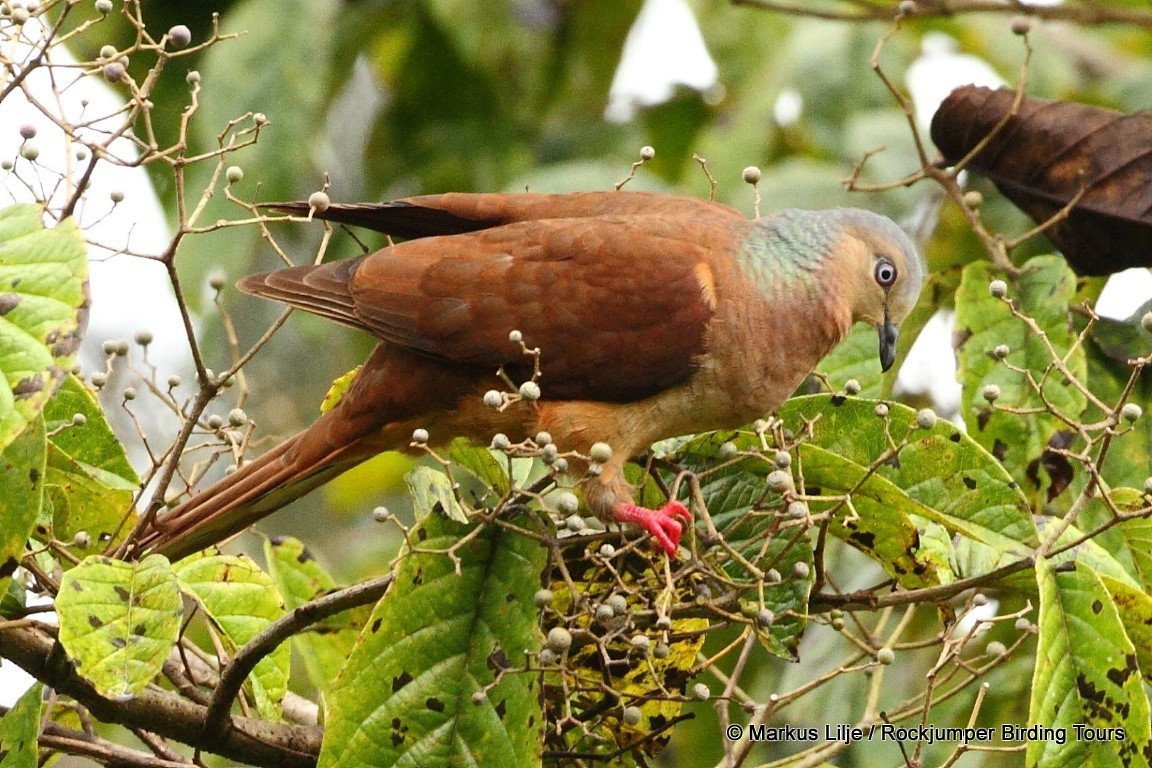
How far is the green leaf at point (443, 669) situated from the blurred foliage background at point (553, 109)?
163cm

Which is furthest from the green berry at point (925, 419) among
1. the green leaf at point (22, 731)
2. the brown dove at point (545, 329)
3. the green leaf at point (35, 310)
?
the green leaf at point (22, 731)

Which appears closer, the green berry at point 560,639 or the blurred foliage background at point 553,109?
the green berry at point 560,639

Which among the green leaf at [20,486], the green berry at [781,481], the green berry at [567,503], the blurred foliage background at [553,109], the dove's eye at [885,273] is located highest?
the blurred foliage background at [553,109]

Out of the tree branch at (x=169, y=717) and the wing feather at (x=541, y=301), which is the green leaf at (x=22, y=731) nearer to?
the tree branch at (x=169, y=717)

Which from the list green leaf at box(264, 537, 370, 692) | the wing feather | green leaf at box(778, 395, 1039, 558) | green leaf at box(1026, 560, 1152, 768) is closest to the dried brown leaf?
the wing feather

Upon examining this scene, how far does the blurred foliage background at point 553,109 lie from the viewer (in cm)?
429

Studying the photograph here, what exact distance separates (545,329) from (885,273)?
3.18 feet

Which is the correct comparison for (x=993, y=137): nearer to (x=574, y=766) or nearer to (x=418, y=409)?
(x=418, y=409)

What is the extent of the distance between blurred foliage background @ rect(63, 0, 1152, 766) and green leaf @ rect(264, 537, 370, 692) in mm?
1341

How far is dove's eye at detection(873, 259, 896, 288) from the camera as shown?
359 centimetres

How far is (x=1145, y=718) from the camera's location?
2.21m

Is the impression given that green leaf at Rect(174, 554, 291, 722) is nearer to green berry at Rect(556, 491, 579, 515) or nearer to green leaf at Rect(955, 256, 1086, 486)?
green berry at Rect(556, 491, 579, 515)

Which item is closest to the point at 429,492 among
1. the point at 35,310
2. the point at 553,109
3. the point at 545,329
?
the point at 545,329

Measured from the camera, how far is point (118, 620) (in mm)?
2049
